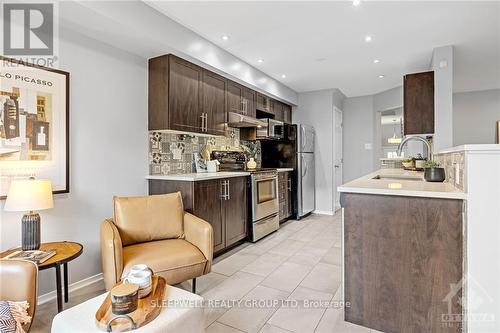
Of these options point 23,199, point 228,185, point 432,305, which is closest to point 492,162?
point 432,305

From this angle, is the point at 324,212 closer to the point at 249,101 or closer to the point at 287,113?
the point at 287,113

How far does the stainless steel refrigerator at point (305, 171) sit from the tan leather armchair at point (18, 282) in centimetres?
425

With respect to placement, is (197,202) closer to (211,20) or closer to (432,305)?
(211,20)

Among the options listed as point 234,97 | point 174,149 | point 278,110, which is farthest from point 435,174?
point 278,110

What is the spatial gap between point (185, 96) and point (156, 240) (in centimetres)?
165

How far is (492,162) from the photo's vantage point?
55.6 inches

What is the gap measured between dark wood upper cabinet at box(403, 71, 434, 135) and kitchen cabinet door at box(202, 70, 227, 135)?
2564mm

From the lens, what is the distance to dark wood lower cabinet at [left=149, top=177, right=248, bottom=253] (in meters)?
2.89

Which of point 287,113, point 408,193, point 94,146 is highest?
point 287,113

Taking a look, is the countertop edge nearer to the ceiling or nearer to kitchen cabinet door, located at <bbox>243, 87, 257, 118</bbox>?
the ceiling

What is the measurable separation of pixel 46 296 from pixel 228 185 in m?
2.00

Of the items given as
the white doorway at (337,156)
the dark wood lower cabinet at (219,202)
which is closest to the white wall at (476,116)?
the white doorway at (337,156)

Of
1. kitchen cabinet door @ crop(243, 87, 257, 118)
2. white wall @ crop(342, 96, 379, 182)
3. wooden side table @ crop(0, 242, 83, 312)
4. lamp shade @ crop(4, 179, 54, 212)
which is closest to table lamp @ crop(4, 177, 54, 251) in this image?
lamp shade @ crop(4, 179, 54, 212)

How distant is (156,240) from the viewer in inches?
96.9
